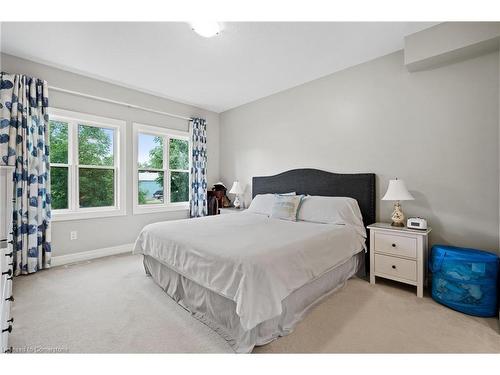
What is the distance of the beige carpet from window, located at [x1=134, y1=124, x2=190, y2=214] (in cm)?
186

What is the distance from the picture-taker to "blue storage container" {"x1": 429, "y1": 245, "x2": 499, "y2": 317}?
191 cm

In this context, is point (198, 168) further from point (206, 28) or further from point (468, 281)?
point (468, 281)

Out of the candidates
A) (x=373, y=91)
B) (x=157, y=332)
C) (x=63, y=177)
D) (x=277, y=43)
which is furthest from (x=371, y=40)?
(x=63, y=177)

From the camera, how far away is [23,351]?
154cm

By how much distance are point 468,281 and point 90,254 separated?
446cm

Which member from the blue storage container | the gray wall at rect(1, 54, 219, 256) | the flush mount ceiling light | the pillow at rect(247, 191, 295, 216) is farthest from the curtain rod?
the blue storage container

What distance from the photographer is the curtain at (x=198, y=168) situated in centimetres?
460

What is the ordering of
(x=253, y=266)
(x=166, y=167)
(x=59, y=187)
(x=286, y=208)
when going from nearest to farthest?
(x=253, y=266) < (x=286, y=208) < (x=59, y=187) < (x=166, y=167)

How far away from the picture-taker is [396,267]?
2400mm

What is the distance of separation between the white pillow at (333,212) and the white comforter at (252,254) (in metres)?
0.13

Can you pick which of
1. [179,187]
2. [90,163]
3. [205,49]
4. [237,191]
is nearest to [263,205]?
[237,191]

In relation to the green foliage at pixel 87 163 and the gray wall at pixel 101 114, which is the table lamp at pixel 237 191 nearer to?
the gray wall at pixel 101 114

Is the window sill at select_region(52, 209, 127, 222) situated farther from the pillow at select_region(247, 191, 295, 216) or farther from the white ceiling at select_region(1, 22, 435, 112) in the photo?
the pillow at select_region(247, 191, 295, 216)
